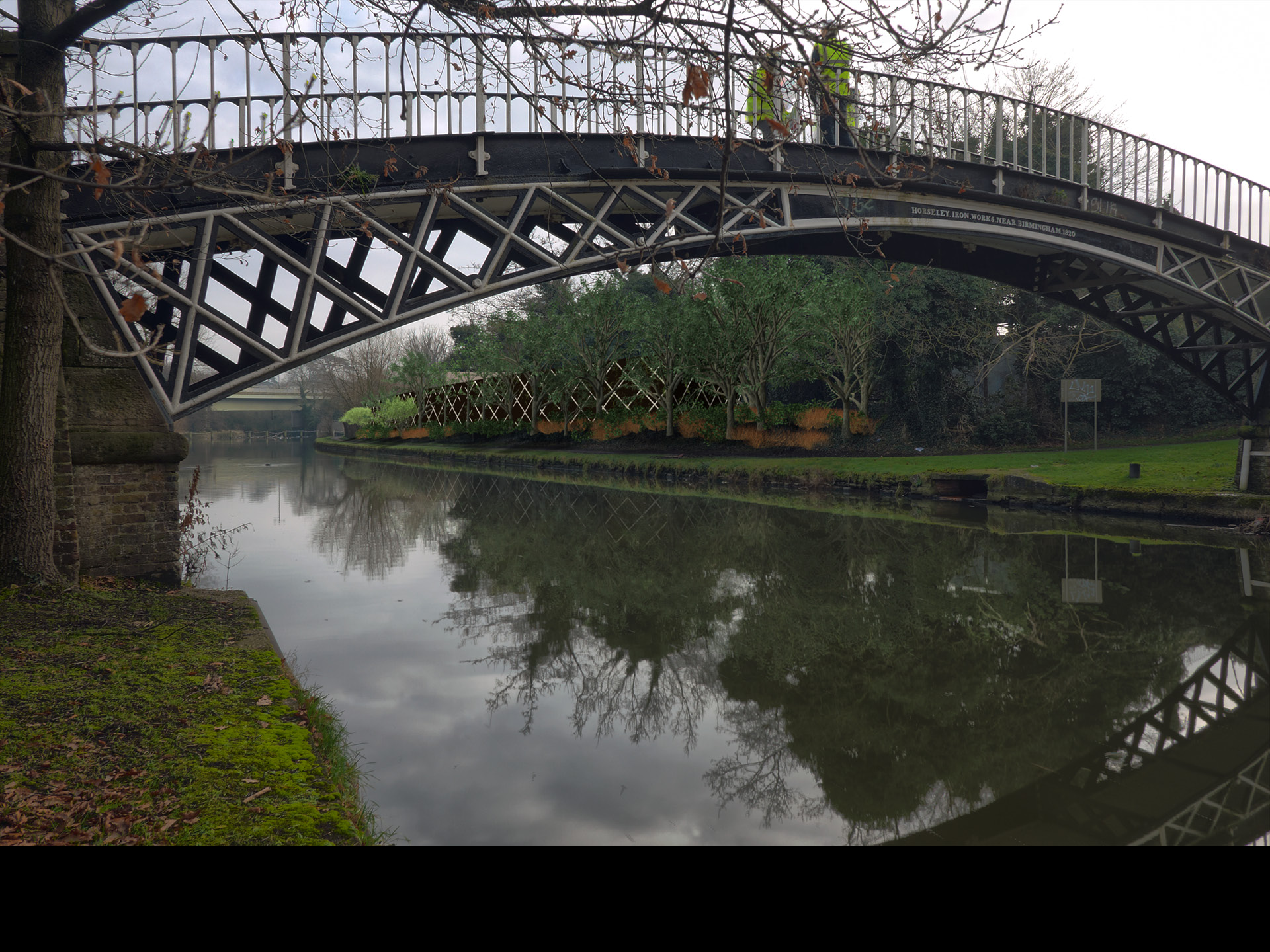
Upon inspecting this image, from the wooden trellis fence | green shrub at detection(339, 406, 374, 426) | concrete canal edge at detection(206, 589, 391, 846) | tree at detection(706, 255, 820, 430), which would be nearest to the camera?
concrete canal edge at detection(206, 589, 391, 846)

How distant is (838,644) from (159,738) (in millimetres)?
4732

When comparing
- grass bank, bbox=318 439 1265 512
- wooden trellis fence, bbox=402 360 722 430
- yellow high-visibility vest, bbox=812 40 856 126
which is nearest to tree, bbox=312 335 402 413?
wooden trellis fence, bbox=402 360 722 430

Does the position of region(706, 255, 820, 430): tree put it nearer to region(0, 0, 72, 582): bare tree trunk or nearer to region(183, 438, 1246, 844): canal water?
region(183, 438, 1246, 844): canal water

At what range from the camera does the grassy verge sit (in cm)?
1634

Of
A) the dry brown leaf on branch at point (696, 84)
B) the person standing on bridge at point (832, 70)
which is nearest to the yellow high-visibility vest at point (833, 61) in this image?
the person standing on bridge at point (832, 70)

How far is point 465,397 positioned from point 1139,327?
34250 mm

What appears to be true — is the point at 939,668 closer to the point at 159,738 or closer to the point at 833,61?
the point at 833,61

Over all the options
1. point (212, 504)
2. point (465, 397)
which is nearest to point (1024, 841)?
point (212, 504)

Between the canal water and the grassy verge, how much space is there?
3247mm

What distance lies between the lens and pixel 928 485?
1920 cm

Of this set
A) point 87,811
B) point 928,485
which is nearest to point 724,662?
point 87,811

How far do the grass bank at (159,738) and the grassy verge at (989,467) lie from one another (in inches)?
601

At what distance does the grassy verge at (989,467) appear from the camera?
1634 cm

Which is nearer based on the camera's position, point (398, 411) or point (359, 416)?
point (398, 411)
